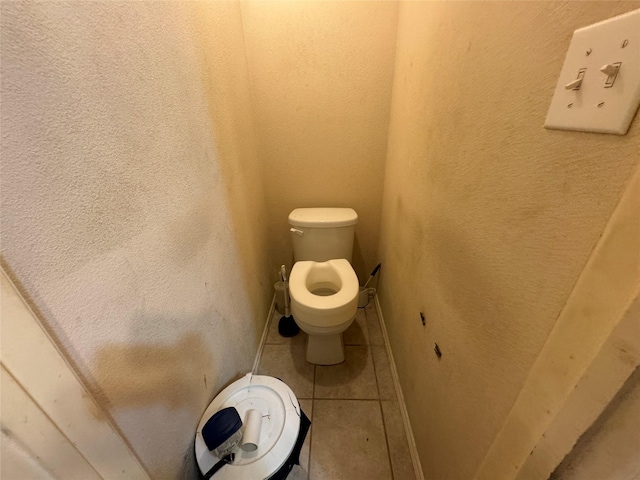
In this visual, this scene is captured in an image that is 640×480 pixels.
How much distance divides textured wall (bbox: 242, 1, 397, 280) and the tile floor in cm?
69

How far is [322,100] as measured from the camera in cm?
133

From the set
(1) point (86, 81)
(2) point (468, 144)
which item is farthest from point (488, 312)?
(1) point (86, 81)

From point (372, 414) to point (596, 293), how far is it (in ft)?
3.69

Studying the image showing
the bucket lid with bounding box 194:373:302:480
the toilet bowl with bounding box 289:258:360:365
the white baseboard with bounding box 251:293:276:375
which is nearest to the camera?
the bucket lid with bounding box 194:373:302:480

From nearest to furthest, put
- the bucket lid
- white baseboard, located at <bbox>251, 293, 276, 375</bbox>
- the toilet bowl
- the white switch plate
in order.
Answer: the white switch plate < the bucket lid < the toilet bowl < white baseboard, located at <bbox>251, 293, 276, 375</bbox>

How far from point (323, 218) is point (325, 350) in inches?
27.7

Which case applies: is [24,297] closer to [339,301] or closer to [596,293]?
[596,293]

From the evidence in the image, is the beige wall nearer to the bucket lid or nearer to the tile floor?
the tile floor

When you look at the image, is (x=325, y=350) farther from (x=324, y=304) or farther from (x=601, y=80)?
(x=601, y=80)

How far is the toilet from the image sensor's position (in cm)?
118

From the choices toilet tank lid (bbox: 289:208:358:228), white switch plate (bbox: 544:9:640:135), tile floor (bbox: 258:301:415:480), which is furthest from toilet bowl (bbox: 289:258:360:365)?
white switch plate (bbox: 544:9:640:135)

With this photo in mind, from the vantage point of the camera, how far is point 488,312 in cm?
54

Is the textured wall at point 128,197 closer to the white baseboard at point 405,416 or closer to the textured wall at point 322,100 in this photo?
the textured wall at point 322,100

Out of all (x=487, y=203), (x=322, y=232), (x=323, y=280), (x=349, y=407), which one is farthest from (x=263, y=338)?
(x=487, y=203)
